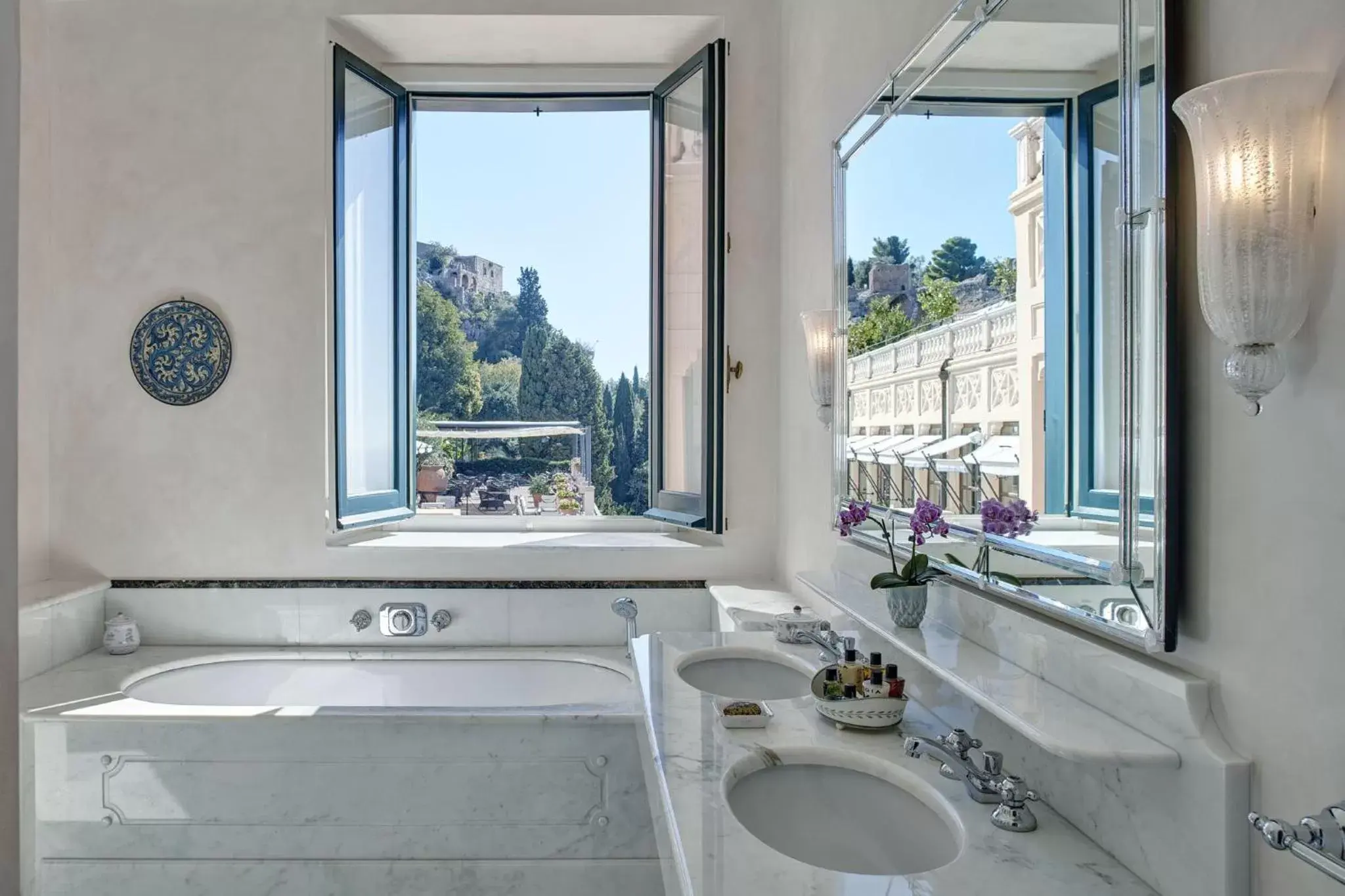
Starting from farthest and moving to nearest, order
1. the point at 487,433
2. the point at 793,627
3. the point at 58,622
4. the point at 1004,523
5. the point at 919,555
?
the point at 487,433, the point at 58,622, the point at 793,627, the point at 919,555, the point at 1004,523

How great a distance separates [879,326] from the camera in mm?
1891

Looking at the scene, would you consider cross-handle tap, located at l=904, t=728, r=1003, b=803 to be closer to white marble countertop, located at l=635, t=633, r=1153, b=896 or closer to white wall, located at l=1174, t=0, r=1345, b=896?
white marble countertop, located at l=635, t=633, r=1153, b=896

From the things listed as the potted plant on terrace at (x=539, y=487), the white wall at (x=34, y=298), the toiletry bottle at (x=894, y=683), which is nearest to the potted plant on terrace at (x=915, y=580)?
the toiletry bottle at (x=894, y=683)

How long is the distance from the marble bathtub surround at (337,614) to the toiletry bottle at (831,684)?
156 cm

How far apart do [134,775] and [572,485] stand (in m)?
1.75

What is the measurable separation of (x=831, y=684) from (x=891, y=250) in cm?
95

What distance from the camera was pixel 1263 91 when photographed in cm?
75

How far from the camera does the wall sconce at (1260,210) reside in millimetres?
748

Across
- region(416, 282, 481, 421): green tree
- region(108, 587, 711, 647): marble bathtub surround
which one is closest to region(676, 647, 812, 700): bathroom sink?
region(108, 587, 711, 647): marble bathtub surround

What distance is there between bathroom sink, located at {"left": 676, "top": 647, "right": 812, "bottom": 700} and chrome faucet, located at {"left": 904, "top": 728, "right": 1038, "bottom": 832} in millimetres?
558

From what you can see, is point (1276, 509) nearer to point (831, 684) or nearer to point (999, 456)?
point (999, 456)

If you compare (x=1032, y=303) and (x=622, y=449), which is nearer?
(x=1032, y=303)

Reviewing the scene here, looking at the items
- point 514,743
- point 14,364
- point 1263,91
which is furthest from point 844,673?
point 14,364

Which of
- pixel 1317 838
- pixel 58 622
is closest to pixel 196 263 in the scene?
pixel 58 622
